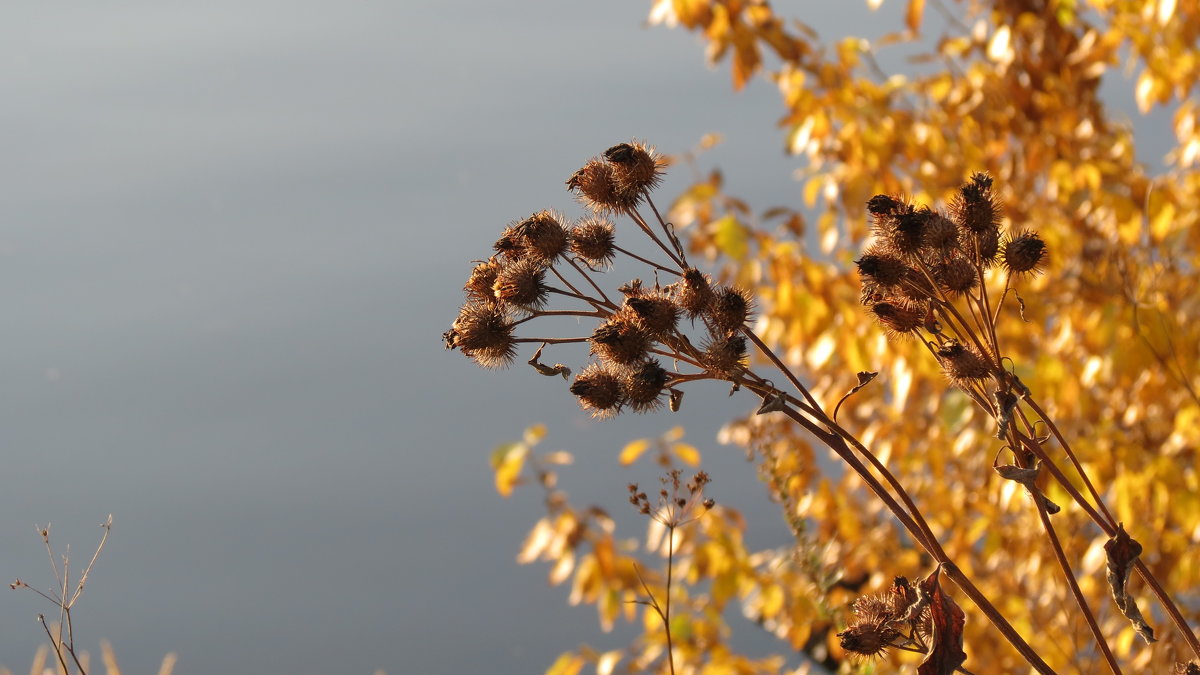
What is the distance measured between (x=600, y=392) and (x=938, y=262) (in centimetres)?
23

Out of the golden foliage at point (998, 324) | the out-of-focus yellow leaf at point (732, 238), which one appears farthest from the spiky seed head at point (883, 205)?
the out-of-focus yellow leaf at point (732, 238)

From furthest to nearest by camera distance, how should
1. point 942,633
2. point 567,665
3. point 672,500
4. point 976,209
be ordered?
1. point 567,665
2. point 672,500
3. point 976,209
4. point 942,633

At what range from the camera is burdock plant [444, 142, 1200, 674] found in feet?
2.14

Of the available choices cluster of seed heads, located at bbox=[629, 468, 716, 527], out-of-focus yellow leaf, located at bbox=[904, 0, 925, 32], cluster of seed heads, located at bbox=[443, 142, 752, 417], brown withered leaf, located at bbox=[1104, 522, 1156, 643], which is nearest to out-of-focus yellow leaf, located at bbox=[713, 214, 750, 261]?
out-of-focus yellow leaf, located at bbox=[904, 0, 925, 32]

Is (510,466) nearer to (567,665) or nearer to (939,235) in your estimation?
(567,665)

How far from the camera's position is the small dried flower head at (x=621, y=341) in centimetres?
68

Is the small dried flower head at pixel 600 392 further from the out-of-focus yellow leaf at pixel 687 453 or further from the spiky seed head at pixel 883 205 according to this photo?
the out-of-focus yellow leaf at pixel 687 453

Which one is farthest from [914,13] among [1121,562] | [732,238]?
[1121,562]

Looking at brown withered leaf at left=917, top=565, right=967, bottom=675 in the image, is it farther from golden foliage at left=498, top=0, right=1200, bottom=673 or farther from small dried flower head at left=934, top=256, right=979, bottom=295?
golden foliage at left=498, top=0, right=1200, bottom=673

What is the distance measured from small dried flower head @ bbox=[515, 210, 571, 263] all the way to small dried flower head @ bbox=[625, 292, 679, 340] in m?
0.09

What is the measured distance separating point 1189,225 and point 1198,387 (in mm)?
409

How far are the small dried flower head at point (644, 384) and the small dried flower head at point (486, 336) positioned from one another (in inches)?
4.0

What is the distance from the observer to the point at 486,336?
75cm

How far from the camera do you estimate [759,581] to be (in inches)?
89.4
